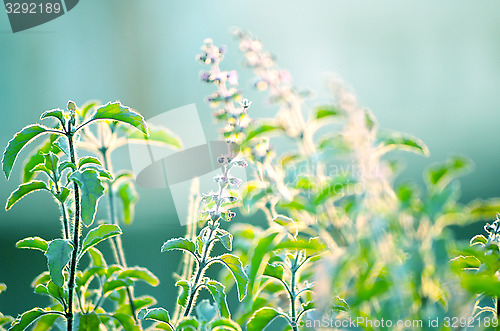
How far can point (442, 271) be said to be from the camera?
0.36 meters

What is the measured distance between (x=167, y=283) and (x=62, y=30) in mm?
1685

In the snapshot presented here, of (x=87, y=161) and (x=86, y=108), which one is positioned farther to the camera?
(x=86, y=108)

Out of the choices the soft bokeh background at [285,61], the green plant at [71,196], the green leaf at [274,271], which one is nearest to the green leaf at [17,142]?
the green plant at [71,196]

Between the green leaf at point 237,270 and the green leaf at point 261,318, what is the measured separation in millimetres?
30

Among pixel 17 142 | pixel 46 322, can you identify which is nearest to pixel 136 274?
pixel 46 322

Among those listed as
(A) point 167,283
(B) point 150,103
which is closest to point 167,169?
(A) point 167,283

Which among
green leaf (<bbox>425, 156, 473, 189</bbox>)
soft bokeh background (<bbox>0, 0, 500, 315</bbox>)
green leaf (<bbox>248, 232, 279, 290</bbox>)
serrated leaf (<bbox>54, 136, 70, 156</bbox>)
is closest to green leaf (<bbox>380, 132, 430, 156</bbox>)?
green leaf (<bbox>425, 156, 473, 189</bbox>)

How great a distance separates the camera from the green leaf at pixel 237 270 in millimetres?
570

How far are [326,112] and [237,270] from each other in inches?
9.4

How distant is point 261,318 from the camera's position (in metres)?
0.56

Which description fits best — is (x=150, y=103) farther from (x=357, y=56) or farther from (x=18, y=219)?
(x=357, y=56)

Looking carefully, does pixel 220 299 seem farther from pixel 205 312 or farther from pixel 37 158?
pixel 37 158

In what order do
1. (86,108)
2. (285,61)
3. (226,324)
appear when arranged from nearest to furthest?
(226,324), (86,108), (285,61)

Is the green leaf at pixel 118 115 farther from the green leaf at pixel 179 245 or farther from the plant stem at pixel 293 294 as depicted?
the plant stem at pixel 293 294
